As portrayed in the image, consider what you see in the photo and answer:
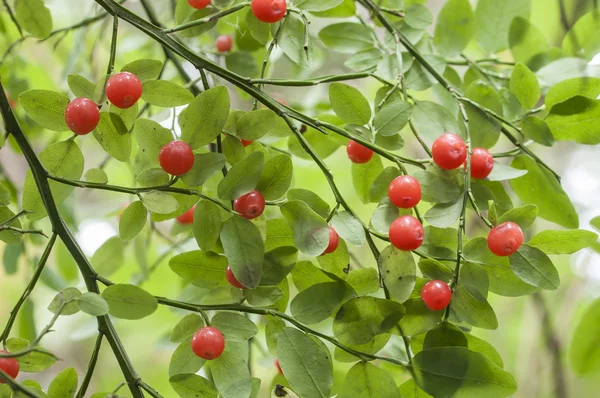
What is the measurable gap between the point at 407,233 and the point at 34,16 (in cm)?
34

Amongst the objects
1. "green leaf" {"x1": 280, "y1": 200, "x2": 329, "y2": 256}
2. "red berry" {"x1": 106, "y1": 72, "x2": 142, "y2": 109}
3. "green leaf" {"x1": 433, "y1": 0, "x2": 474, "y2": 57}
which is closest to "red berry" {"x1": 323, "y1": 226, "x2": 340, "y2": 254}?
"green leaf" {"x1": 280, "y1": 200, "x2": 329, "y2": 256}

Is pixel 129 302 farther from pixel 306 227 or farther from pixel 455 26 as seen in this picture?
pixel 455 26

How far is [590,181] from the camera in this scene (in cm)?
110

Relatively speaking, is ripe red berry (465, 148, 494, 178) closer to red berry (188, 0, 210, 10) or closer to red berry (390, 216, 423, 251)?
red berry (390, 216, 423, 251)

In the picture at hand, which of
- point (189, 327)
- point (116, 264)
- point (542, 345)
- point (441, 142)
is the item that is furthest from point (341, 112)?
point (542, 345)

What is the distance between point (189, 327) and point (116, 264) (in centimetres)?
24

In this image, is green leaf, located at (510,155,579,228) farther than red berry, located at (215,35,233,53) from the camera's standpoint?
No

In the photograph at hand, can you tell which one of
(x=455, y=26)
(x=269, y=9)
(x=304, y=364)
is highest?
(x=455, y=26)

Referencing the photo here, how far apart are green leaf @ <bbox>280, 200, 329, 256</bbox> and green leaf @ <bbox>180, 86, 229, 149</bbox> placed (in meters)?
0.06

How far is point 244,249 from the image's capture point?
36cm

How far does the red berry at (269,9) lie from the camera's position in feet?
1.34


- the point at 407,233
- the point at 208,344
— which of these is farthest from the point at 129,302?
the point at 407,233

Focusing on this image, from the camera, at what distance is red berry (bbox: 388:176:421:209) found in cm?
37

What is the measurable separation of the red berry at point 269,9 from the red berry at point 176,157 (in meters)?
0.11
